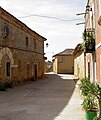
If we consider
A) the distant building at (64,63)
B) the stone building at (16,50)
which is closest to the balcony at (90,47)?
the stone building at (16,50)

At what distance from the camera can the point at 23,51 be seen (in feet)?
82.2

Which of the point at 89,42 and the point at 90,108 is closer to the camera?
the point at 90,108

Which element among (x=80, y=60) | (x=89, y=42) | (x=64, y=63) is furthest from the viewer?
(x=64, y=63)

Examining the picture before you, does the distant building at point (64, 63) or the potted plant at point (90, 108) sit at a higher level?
the distant building at point (64, 63)

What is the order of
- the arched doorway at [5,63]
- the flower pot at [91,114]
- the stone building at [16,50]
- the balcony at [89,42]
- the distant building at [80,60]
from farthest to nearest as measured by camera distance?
the distant building at [80,60]
the stone building at [16,50]
the arched doorway at [5,63]
the balcony at [89,42]
the flower pot at [91,114]

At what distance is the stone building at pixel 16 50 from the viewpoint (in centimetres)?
1915

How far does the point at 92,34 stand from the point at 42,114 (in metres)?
7.19

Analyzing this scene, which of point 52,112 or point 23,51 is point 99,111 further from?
point 23,51

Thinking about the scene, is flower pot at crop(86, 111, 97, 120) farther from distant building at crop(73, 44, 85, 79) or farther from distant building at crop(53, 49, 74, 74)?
distant building at crop(53, 49, 74, 74)

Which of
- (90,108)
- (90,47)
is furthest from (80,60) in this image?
(90,108)

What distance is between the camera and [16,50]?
22.5 m

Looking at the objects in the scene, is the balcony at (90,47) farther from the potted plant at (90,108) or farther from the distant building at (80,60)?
the potted plant at (90,108)

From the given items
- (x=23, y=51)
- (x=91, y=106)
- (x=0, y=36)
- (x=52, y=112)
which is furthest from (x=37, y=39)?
(x=91, y=106)

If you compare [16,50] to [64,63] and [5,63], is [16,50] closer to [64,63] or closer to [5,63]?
[5,63]
